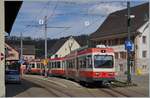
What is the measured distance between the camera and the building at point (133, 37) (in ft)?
272

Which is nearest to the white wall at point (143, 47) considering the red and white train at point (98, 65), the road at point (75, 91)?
the red and white train at point (98, 65)

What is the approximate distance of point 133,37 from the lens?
279 feet

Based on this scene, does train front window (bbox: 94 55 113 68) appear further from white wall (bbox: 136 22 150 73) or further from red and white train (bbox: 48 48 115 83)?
white wall (bbox: 136 22 150 73)

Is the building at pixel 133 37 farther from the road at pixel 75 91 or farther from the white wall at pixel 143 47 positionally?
the road at pixel 75 91

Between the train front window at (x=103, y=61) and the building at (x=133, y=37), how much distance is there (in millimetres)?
43450

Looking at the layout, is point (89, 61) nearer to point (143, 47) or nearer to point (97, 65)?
point (97, 65)

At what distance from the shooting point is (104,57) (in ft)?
113

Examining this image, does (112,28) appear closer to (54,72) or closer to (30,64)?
(30,64)

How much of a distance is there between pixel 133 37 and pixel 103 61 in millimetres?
51401

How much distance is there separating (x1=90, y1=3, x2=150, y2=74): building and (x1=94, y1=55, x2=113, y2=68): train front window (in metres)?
43.5

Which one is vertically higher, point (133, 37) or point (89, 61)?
point (133, 37)

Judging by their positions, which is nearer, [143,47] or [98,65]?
[98,65]

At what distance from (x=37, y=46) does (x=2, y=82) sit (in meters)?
129

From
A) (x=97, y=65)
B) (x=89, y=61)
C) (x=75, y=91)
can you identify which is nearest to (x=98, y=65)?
(x=97, y=65)
